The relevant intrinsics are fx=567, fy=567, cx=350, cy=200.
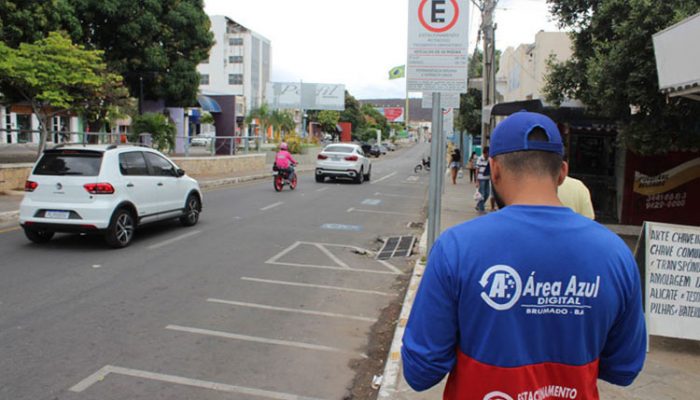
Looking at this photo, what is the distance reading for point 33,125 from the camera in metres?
36.2

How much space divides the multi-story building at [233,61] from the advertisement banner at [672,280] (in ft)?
260

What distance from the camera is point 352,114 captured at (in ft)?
304

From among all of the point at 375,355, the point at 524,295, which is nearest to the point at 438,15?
the point at 375,355

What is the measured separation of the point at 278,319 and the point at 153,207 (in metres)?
5.05

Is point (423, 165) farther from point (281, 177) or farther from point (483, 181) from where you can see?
point (483, 181)

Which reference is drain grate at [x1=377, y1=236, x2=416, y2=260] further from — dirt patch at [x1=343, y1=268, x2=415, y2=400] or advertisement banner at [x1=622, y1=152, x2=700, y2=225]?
advertisement banner at [x1=622, y1=152, x2=700, y2=225]

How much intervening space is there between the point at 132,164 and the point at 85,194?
3.75 feet

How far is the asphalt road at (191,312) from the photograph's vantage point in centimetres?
456

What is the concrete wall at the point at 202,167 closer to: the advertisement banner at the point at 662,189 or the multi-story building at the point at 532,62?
the multi-story building at the point at 532,62

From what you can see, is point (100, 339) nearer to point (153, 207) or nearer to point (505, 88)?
point (153, 207)

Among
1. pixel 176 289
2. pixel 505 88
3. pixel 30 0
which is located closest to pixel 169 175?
pixel 176 289

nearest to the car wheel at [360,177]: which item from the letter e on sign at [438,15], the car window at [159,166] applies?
the car window at [159,166]

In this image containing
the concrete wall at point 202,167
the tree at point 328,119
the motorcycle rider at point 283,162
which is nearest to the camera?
the concrete wall at point 202,167

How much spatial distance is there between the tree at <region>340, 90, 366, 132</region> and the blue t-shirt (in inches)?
3555
